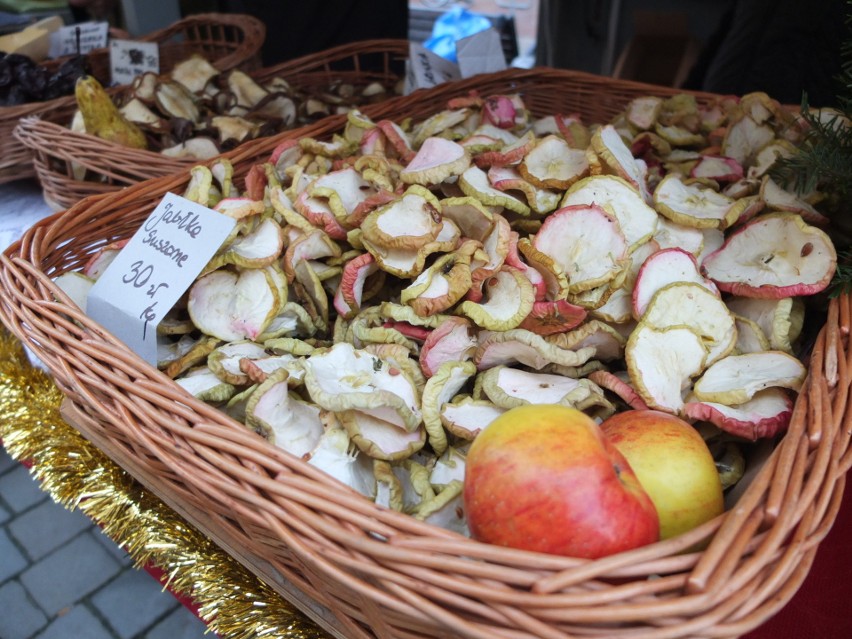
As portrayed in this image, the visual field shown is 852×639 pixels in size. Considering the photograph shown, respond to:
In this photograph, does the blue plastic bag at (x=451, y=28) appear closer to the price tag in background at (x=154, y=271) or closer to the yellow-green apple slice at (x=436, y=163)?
the yellow-green apple slice at (x=436, y=163)

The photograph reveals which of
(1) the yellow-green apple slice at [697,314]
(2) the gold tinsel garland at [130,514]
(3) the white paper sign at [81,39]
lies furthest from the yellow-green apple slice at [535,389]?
(3) the white paper sign at [81,39]

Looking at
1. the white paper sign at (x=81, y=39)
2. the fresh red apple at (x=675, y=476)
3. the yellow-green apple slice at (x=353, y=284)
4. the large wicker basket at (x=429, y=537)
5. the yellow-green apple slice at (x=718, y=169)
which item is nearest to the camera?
the large wicker basket at (x=429, y=537)

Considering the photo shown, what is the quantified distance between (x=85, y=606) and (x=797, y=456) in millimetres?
1309

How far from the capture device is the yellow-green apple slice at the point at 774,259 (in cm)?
69

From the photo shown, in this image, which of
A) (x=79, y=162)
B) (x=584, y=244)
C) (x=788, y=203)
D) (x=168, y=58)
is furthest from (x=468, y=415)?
(x=168, y=58)

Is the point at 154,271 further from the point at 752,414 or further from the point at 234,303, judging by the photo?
the point at 752,414

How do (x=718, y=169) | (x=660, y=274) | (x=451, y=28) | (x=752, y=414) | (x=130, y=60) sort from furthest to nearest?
(x=451, y=28), (x=130, y=60), (x=718, y=169), (x=660, y=274), (x=752, y=414)

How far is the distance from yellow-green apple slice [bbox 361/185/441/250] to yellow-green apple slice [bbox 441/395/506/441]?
0.64 ft

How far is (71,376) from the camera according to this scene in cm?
61

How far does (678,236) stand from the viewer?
30.9 inches

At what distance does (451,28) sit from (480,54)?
2.41 m

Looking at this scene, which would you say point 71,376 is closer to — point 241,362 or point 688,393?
point 241,362

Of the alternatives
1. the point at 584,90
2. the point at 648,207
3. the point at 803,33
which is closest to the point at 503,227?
the point at 648,207

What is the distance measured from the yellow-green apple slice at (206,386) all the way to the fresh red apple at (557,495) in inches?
12.8
